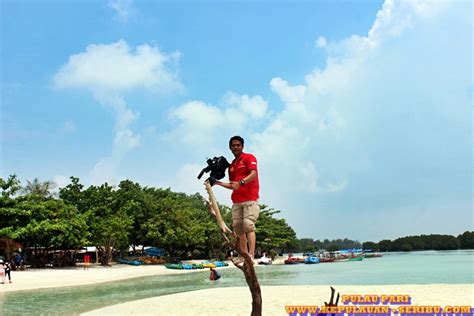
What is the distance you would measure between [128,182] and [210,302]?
39.9m

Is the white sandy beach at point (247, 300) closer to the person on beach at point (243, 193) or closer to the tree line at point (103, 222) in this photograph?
the person on beach at point (243, 193)

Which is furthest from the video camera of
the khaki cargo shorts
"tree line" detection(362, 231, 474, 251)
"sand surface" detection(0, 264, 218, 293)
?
"tree line" detection(362, 231, 474, 251)

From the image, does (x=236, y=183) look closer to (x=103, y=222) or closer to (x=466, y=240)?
(x=103, y=222)

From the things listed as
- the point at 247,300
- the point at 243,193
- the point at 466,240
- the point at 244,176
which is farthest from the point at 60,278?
the point at 466,240

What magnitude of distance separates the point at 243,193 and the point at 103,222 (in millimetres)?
36884

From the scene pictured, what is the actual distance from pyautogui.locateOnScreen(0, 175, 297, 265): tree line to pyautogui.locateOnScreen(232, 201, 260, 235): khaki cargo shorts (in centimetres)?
2988

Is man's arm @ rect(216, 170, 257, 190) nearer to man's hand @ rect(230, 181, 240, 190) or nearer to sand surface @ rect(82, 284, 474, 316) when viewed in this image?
man's hand @ rect(230, 181, 240, 190)

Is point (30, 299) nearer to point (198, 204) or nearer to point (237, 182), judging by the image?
point (237, 182)

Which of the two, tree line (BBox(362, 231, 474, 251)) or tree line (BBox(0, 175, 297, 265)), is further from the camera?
tree line (BBox(362, 231, 474, 251))

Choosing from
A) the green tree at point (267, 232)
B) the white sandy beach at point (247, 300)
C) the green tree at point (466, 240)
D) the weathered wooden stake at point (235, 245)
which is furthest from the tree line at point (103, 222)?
the green tree at point (466, 240)

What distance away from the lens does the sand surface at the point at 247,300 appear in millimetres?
13258

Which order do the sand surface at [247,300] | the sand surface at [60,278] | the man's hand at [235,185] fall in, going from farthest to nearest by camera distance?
the sand surface at [60,278] → the sand surface at [247,300] → the man's hand at [235,185]

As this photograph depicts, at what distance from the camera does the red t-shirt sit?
5.15 m

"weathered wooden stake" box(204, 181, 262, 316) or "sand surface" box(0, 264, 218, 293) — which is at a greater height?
"weathered wooden stake" box(204, 181, 262, 316)
